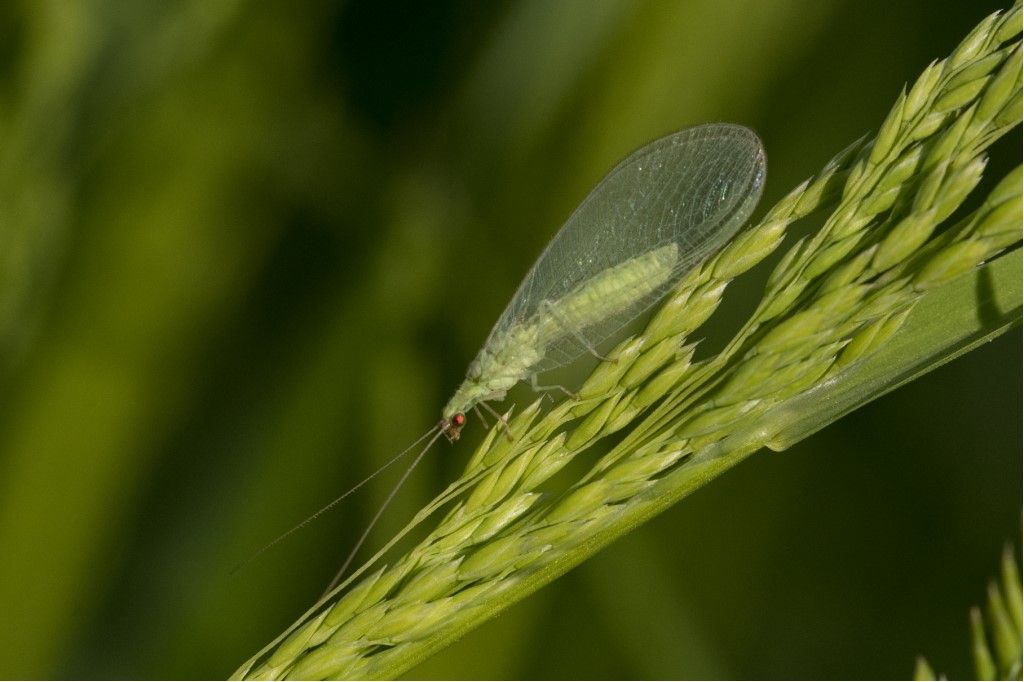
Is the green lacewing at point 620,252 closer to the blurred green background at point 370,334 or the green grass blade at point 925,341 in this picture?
the blurred green background at point 370,334

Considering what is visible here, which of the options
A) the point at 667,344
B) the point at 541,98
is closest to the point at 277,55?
the point at 541,98

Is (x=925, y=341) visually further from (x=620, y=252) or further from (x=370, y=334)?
(x=370, y=334)

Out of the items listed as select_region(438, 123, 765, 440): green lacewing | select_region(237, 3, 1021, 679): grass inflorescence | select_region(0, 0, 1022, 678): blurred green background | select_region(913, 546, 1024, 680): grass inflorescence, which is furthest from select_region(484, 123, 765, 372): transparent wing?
select_region(913, 546, 1024, 680): grass inflorescence

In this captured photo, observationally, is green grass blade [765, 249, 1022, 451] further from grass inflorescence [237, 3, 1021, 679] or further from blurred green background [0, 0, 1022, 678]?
blurred green background [0, 0, 1022, 678]

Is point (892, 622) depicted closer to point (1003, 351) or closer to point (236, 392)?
point (1003, 351)

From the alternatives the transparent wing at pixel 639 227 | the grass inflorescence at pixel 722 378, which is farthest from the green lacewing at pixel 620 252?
the grass inflorescence at pixel 722 378

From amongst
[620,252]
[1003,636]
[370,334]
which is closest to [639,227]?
[620,252]
